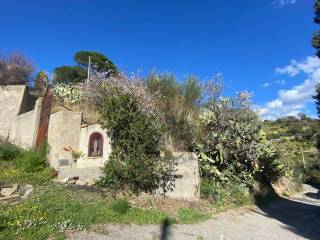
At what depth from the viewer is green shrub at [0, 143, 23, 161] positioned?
43.0 feet

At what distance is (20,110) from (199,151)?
8573 millimetres

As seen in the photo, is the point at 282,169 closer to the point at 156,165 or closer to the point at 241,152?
the point at 241,152

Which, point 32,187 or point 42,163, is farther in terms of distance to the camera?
point 42,163

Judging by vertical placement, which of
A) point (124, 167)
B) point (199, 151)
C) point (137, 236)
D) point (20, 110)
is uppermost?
point (20, 110)

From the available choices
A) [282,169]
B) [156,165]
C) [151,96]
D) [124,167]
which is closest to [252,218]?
[156,165]

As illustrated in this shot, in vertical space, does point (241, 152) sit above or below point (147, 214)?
above

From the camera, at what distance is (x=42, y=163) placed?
1316 cm

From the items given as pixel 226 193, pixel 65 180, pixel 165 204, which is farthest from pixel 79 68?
pixel 165 204

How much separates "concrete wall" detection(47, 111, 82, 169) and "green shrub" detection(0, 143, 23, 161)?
4.47ft

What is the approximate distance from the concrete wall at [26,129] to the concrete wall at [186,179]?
6477 millimetres

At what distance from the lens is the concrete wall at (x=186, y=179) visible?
12836 mm

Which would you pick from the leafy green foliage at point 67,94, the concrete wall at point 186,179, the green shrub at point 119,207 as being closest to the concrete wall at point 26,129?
the leafy green foliage at point 67,94

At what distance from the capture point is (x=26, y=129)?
15000 millimetres

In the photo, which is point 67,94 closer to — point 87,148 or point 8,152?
point 8,152
